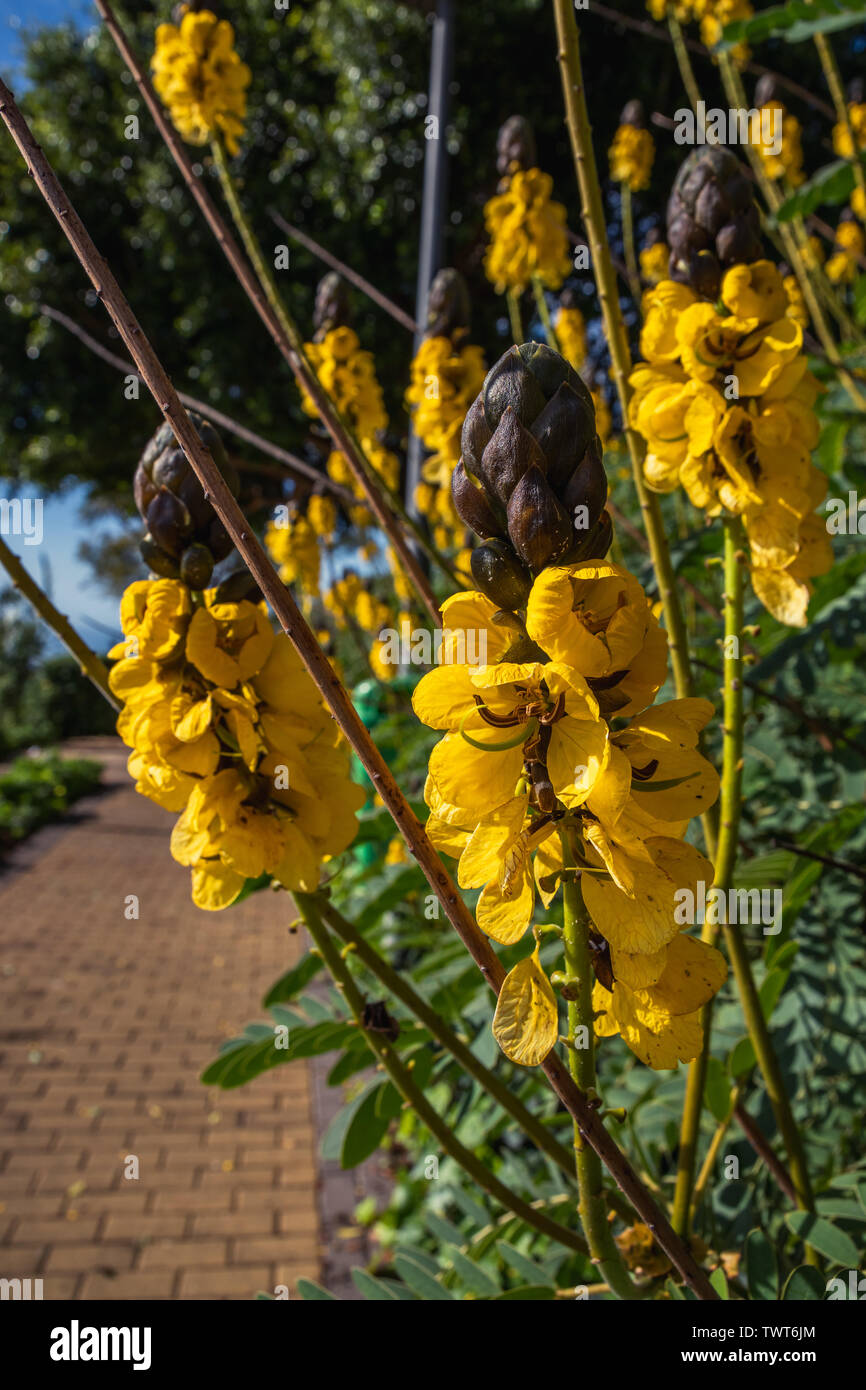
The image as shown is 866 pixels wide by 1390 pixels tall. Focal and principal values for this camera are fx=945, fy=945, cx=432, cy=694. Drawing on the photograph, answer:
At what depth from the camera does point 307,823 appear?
116 centimetres

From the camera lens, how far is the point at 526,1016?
31.1 inches

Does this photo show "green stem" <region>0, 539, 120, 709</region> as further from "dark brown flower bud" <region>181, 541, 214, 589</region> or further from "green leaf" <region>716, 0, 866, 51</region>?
"green leaf" <region>716, 0, 866, 51</region>

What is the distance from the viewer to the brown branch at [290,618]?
0.72 m

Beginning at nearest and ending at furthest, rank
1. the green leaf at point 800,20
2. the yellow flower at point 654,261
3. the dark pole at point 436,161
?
the green leaf at point 800,20, the yellow flower at point 654,261, the dark pole at point 436,161

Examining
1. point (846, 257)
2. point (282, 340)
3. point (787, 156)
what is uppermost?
point (846, 257)

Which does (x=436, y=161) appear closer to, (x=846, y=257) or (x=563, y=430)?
(x=846, y=257)

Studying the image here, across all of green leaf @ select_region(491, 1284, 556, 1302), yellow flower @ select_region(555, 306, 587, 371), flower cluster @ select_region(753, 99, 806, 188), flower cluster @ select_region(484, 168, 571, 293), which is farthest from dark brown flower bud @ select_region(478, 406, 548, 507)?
yellow flower @ select_region(555, 306, 587, 371)

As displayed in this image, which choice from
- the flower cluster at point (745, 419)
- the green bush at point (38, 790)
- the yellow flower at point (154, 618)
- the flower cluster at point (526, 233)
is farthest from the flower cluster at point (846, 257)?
the green bush at point (38, 790)

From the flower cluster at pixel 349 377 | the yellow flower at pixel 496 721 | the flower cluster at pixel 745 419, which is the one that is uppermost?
the flower cluster at pixel 349 377

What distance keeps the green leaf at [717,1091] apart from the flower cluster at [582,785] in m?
0.74

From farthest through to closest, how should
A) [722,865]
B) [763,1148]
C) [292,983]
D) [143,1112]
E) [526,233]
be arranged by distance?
[143,1112], [526,233], [292,983], [763,1148], [722,865]

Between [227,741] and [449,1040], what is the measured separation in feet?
1.40

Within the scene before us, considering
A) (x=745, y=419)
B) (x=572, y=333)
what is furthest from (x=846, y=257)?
(x=745, y=419)

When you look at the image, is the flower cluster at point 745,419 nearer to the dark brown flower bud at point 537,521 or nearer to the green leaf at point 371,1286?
the dark brown flower bud at point 537,521
